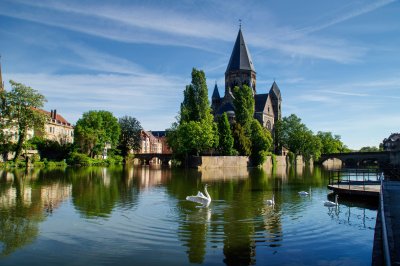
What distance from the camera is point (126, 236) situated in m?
14.9

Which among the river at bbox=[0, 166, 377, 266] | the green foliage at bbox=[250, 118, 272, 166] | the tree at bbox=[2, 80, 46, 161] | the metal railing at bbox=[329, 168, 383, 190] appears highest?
the tree at bbox=[2, 80, 46, 161]

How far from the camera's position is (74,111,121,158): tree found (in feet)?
293

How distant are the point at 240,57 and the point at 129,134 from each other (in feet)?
137

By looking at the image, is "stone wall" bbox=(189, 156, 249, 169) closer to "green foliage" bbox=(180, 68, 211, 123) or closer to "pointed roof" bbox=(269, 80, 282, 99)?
"green foliage" bbox=(180, 68, 211, 123)

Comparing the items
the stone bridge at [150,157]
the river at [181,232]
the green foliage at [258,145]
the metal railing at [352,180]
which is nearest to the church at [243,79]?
the stone bridge at [150,157]

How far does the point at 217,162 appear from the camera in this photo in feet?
258

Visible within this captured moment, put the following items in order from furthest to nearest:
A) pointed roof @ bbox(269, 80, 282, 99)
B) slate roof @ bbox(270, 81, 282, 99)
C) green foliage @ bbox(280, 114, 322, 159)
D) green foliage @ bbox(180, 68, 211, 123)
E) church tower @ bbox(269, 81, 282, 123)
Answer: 1. slate roof @ bbox(270, 81, 282, 99)
2. pointed roof @ bbox(269, 80, 282, 99)
3. church tower @ bbox(269, 81, 282, 123)
4. green foliage @ bbox(280, 114, 322, 159)
5. green foliage @ bbox(180, 68, 211, 123)

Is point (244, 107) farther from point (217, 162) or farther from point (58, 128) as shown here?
point (58, 128)

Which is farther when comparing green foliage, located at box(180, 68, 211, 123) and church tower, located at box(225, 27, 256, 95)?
church tower, located at box(225, 27, 256, 95)

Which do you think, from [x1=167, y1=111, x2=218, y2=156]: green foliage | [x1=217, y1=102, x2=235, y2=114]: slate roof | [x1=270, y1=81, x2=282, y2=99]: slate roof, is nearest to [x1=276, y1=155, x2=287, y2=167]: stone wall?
[x1=217, y1=102, x2=235, y2=114]: slate roof

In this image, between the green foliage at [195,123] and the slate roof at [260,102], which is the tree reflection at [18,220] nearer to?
the green foliage at [195,123]

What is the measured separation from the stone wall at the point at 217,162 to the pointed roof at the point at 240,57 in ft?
141

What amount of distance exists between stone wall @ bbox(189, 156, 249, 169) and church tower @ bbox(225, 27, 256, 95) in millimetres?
40120

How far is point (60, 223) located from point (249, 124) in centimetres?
7478
